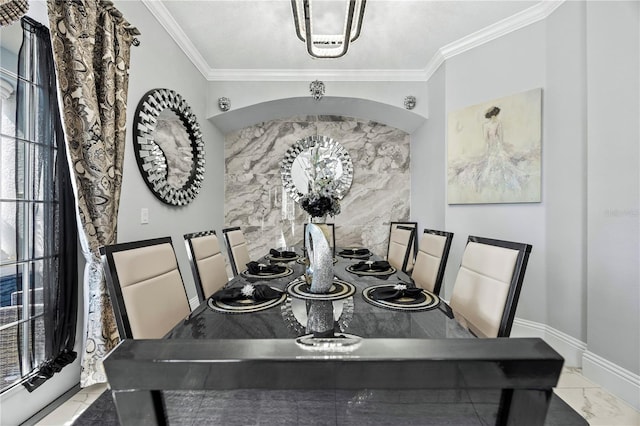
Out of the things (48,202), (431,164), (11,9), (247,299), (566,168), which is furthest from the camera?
(431,164)

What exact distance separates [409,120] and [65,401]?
4.18 m

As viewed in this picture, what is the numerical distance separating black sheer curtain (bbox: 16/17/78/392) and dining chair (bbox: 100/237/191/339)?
30.9 inches

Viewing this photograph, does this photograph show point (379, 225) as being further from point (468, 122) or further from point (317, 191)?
point (317, 191)

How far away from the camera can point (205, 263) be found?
1779 mm

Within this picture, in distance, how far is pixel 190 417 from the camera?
1.05 feet

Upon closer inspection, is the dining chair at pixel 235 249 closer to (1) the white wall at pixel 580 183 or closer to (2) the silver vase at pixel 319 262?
(2) the silver vase at pixel 319 262

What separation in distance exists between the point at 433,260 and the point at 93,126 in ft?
7.47

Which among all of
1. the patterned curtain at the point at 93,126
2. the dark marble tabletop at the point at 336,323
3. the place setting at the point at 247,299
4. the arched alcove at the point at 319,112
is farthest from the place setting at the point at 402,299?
the arched alcove at the point at 319,112

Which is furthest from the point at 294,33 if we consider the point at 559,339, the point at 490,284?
the point at 559,339

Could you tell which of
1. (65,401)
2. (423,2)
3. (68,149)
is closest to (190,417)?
(68,149)

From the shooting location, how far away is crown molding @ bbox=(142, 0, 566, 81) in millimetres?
2414

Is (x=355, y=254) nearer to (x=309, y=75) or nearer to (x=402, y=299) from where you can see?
(x=402, y=299)

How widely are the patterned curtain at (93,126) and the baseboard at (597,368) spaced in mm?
2771

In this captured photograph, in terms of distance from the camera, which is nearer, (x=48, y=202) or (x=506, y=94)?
(x=48, y=202)
